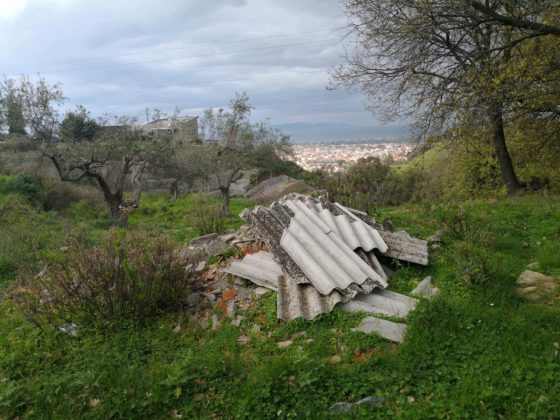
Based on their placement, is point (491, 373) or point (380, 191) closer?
point (491, 373)

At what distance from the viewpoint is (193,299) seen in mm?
4547

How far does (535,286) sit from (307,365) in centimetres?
269

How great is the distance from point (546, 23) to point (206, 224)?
7066 millimetres

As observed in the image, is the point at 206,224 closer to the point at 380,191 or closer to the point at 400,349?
the point at 380,191

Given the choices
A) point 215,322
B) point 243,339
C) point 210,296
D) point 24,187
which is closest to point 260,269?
point 210,296

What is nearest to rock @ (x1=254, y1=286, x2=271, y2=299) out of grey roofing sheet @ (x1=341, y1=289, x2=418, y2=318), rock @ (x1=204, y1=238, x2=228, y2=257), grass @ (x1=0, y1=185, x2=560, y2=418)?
grass @ (x1=0, y1=185, x2=560, y2=418)

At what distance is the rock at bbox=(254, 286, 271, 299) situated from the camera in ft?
14.7

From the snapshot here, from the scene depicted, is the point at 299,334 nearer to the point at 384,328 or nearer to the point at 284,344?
the point at 284,344

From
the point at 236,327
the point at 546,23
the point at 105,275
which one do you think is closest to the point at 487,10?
the point at 546,23

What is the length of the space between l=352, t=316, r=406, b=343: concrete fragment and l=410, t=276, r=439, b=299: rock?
0.61 metres

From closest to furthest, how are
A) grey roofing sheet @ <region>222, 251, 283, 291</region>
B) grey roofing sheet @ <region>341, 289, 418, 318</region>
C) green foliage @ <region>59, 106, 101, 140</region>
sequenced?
grey roofing sheet @ <region>341, 289, 418, 318</region>
grey roofing sheet @ <region>222, 251, 283, 291</region>
green foliage @ <region>59, 106, 101, 140</region>

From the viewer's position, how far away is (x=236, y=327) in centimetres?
398

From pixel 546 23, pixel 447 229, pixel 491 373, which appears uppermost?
pixel 546 23

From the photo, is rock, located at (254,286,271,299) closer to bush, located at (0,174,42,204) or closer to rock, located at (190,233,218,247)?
rock, located at (190,233,218,247)
